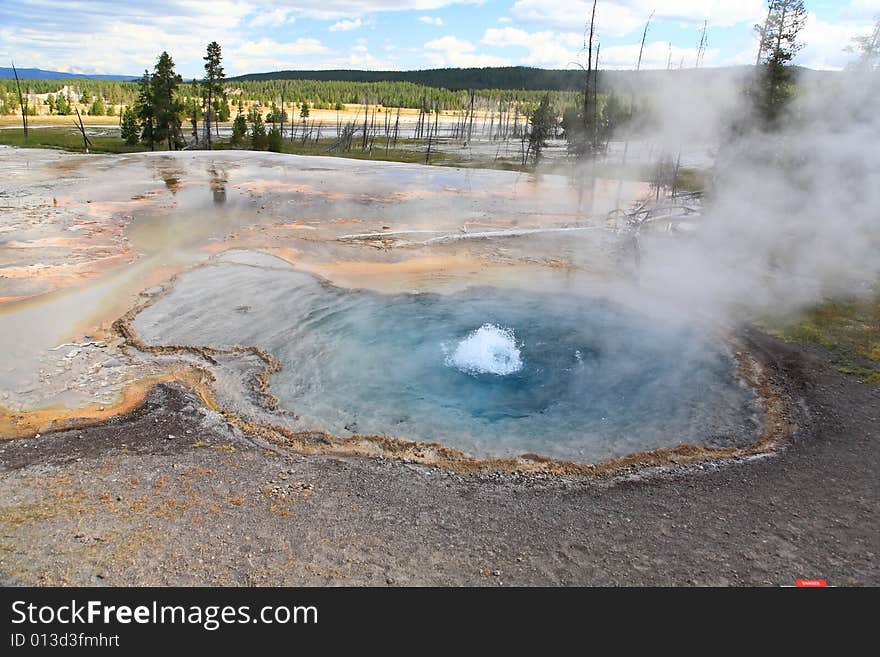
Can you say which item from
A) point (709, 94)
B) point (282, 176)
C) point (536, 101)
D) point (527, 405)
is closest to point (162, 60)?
point (282, 176)

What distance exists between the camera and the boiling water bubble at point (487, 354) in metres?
9.07

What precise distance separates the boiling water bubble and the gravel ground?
109 inches

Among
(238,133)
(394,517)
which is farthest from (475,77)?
(394,517)

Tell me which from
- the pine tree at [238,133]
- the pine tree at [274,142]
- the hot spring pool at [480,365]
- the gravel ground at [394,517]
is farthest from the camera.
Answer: the pine tree at [238,133]

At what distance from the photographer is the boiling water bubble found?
9.07 meters

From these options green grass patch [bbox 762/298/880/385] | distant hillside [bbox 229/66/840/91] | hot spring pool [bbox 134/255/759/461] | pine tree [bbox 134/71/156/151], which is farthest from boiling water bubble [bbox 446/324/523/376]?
distant hillside [bbox 229/66/840/91]

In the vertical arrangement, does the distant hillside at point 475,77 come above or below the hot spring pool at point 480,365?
above

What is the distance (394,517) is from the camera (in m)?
5.67

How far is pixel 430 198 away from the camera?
23203 millimetres

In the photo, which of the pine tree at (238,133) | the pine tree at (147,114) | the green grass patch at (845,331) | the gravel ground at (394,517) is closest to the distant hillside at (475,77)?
the pine tree at (238,133)

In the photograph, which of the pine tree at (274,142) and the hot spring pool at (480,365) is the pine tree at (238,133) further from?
the hot spring pool at (480,365)

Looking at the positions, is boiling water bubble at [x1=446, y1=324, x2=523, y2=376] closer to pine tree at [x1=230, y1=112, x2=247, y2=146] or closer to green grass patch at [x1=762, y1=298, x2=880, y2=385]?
green grass patch at [x1=762, y1=298, x2=880, y2=385]

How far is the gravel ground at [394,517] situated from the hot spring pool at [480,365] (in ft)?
3.08

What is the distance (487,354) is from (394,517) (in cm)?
417
